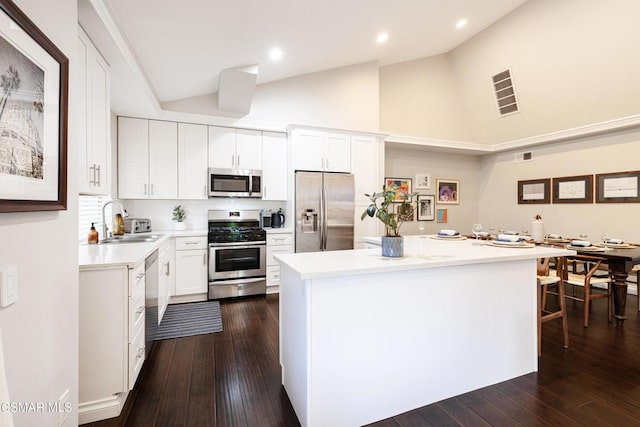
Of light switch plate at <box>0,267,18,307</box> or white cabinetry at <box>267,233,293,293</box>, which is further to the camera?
white cabinetry at <box>267,233,293,293</box>

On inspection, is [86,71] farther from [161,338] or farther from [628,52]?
[628,52]

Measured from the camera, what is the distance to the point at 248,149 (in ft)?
15.1

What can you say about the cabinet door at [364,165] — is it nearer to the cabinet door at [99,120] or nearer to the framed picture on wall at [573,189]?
the cabinet door at [99,120]

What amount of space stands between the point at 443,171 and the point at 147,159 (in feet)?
19.1

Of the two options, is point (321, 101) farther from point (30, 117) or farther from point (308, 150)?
point (30, 117)

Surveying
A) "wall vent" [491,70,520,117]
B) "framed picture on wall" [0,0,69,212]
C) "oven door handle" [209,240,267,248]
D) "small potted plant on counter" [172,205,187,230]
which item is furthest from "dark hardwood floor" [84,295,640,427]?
"wall vent" [491,70,520,117]

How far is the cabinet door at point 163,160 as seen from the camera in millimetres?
Result: 4160

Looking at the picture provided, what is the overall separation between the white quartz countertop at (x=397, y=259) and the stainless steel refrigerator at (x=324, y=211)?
2.17 metres

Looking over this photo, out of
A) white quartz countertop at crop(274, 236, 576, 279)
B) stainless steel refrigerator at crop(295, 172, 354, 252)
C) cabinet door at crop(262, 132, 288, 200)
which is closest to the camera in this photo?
white quartz countertop at crop(274, 236, 576, 279)

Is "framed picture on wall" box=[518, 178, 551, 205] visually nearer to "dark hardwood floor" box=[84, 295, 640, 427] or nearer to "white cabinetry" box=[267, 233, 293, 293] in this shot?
"dark hardwood floor" box=[84, 295, 640, 427]

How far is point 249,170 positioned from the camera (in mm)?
4559

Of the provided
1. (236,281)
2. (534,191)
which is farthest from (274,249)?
(534,191)

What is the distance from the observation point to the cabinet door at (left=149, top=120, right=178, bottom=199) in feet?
13.6

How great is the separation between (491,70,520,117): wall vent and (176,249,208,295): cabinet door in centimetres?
574
